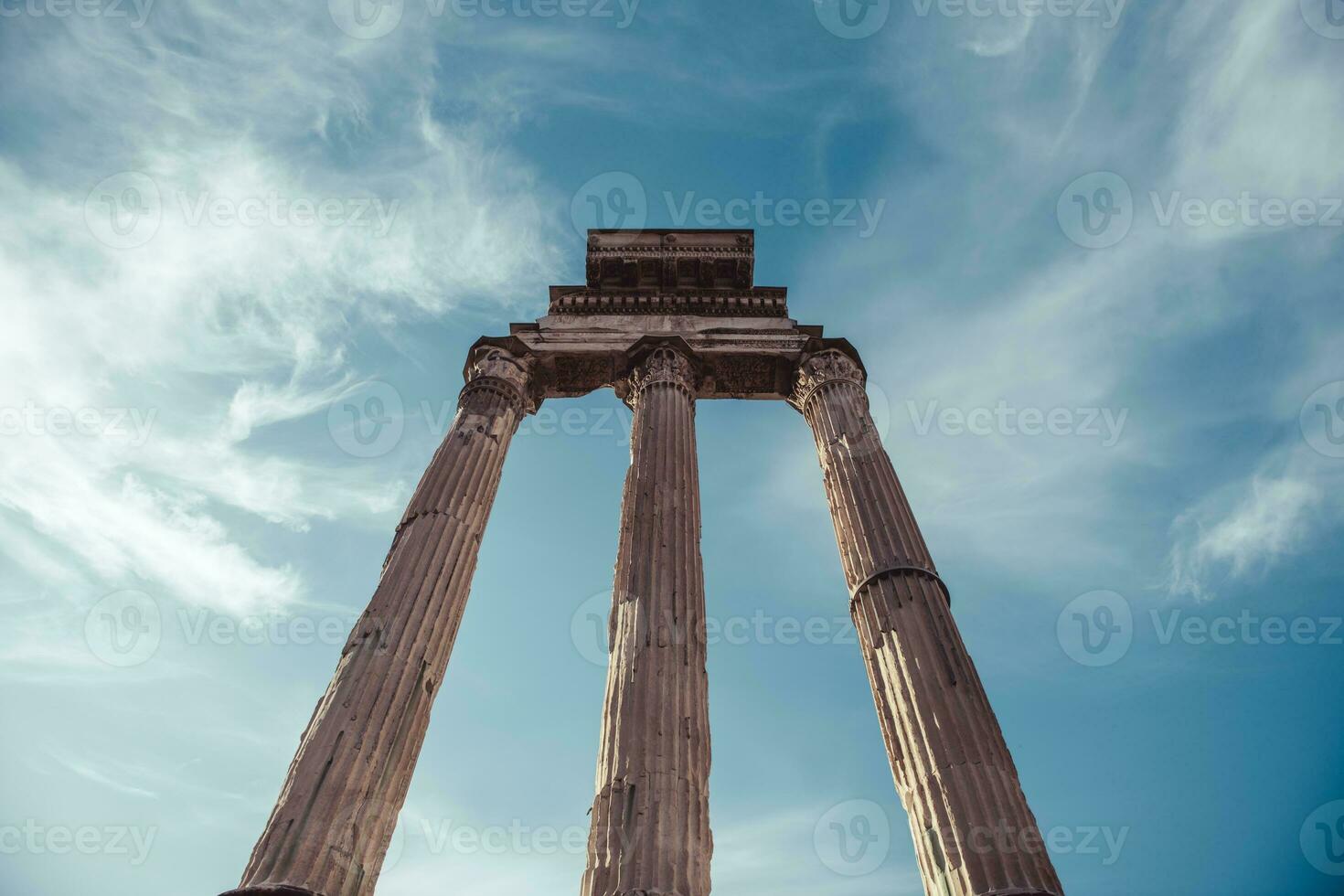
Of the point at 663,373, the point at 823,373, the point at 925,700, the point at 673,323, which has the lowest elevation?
the point at 925,700

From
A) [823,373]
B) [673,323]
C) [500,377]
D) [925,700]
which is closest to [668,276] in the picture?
[673,323]

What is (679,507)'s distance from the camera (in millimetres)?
13734

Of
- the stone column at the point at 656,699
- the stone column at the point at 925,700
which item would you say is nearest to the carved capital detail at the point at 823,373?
the stone column at the point at 925,700

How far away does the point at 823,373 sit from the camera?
58.6 feet

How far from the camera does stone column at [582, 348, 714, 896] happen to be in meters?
8.69

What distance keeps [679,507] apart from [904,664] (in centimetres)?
464

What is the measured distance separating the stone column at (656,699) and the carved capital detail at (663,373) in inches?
75.2

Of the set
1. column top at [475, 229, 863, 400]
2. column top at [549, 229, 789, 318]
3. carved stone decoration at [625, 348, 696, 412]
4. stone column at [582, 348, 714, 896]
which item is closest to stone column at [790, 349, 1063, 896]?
stone column at [582, 348, 714, 896]

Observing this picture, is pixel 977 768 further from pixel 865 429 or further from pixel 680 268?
pixel 680 268

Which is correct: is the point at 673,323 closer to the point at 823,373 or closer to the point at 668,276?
the point at 668,276

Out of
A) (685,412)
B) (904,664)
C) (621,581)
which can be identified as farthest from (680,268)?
(904,664)

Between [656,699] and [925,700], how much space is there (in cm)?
376

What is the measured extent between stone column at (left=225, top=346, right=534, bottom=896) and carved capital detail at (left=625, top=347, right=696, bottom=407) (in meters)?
3.57

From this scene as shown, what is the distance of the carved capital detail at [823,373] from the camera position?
1766 centimetres
